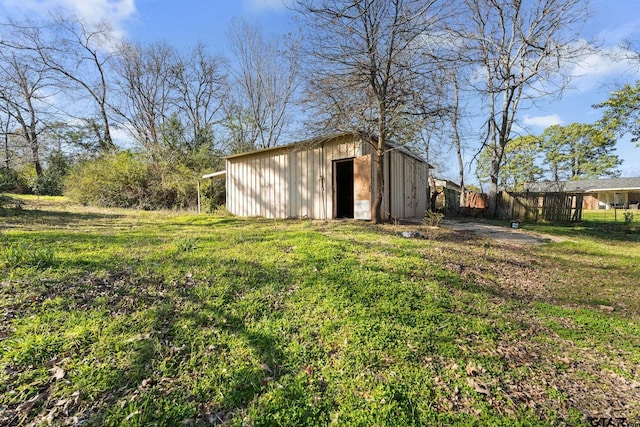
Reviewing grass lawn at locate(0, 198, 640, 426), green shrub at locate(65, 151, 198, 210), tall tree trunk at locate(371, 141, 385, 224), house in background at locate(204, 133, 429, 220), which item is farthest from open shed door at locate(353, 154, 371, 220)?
green shrub at locate(65, 151, 198, 210)

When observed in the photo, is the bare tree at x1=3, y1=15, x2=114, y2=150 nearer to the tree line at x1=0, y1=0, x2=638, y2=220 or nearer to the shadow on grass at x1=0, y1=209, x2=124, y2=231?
the tree line at x1=0, y1=0, x2=638, y2=220

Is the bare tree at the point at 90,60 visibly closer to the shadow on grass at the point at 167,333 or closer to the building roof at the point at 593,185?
the shadow on grass at the point at 167,333

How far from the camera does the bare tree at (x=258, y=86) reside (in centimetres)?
1827

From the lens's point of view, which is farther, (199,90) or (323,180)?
(199,90)

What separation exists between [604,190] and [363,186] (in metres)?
29.7

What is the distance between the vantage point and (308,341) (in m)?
2.26

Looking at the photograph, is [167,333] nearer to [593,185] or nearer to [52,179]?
[52,179]

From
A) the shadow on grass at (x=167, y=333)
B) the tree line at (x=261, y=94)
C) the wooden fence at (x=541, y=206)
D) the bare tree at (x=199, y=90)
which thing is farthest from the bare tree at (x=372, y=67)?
the bare tree at (x=199, y=90)

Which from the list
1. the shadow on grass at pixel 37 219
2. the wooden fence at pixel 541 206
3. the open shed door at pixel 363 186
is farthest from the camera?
the wooden fence at pixel 541 206

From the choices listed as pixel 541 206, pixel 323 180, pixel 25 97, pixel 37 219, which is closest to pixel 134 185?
pixel 37 219

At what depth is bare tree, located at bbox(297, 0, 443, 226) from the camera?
20.3 feet

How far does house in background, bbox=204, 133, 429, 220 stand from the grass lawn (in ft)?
15.4

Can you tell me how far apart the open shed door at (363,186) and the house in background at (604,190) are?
23566 millimetres

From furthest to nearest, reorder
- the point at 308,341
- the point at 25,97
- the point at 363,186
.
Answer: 1. the point at 363,186
2. the point at 25,97
3. the point at 308,341
